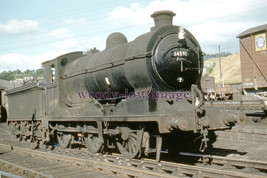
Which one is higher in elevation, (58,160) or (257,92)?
(257,92)

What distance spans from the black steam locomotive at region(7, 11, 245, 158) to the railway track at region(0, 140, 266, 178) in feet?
1.32

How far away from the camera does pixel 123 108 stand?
7117 mm

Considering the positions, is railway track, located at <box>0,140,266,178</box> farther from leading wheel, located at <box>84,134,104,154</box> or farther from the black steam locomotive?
the black steam locomotive

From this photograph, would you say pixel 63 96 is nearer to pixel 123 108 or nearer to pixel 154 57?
pixel 123 108

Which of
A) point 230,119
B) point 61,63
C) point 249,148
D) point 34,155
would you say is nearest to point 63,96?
point 61,63

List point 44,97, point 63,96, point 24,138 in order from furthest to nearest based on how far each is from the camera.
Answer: point 24,138 < point 44,97 < point 63,96

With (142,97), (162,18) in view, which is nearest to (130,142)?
(142,97)

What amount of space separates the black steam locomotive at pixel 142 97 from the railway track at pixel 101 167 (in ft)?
1.32

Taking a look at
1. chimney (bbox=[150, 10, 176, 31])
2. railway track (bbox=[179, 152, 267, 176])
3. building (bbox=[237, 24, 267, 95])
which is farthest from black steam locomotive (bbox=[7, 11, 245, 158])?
building (bbox=[237, 24, 267, 95])

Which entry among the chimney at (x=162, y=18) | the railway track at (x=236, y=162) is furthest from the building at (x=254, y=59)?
the chimney at (x=162, y=18)

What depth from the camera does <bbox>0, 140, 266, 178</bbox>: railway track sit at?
5.57 m

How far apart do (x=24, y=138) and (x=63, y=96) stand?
4490 millimetres

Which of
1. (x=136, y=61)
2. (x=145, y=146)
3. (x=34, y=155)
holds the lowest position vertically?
(x=34, y=155)

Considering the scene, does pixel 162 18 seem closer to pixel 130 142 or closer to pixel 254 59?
pixel 130 142
